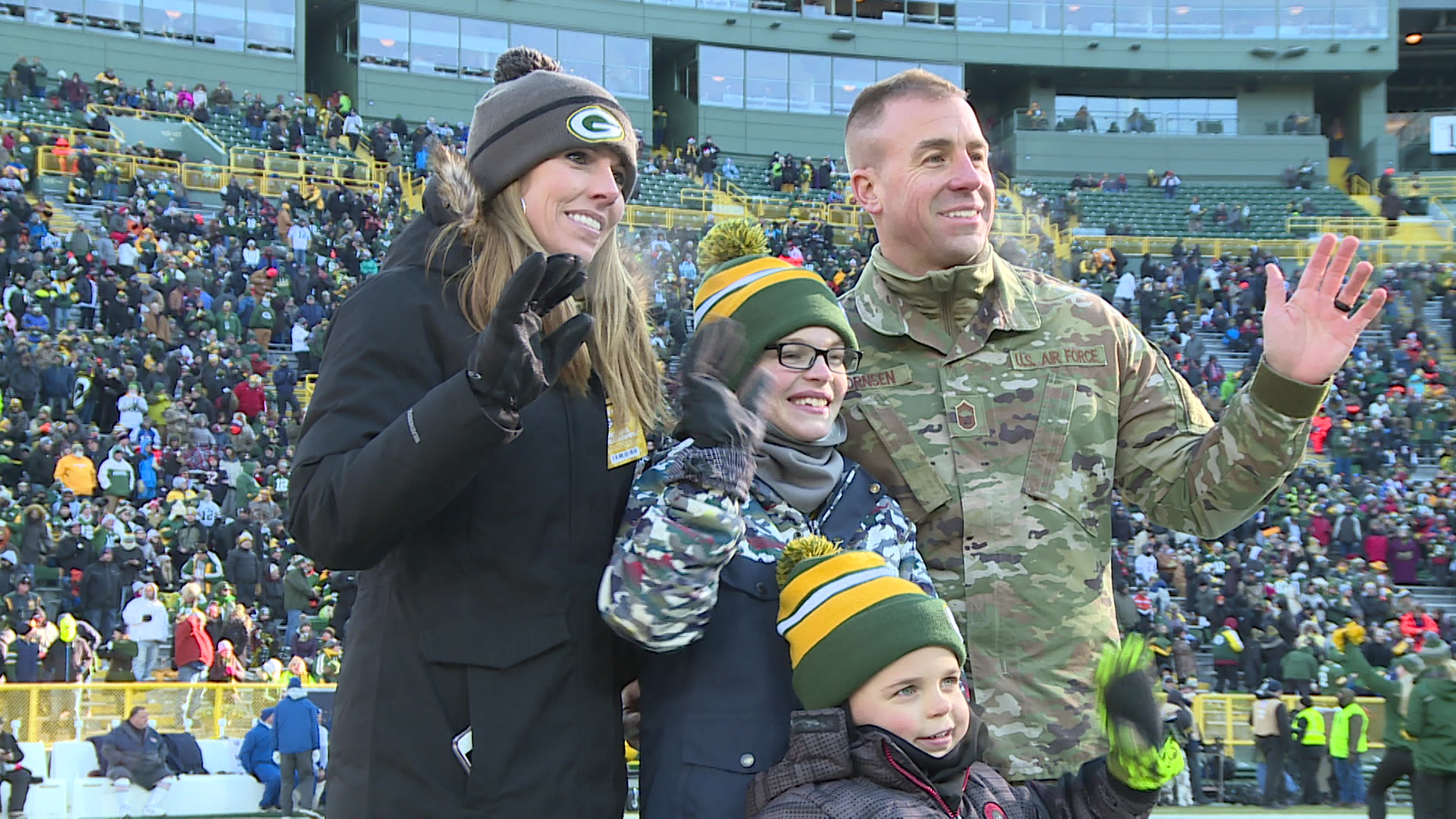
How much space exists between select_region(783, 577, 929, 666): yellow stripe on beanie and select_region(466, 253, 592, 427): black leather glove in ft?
2.19

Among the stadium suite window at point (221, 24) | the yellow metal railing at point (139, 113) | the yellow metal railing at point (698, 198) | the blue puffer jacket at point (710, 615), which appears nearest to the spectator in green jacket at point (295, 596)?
the blue puffer jacket at point (710, 615)

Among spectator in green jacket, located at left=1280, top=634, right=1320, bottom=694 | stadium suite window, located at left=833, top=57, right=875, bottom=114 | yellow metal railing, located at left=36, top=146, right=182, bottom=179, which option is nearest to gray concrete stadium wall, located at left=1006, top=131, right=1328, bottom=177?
stadium suite window, located at left=833, top=57, right=875, bottom=114

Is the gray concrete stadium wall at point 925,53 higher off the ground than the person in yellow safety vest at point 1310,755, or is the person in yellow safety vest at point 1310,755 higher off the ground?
the gray concrete stadium wall at point 925,53

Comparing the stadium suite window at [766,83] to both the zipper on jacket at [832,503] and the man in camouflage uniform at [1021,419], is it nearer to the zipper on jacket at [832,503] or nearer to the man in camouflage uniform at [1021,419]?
the man in camouflage uniform at [1021,419]

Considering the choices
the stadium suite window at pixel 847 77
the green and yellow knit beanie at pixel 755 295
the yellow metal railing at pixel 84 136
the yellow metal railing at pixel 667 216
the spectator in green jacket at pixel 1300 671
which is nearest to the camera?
the green and yellow knit beanie at pixel 755 295

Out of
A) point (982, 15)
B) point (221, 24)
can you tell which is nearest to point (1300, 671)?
point (221, 24)

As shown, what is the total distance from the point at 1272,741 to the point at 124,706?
1035cm

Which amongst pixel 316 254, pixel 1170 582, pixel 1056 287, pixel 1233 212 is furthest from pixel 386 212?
pixel 1056 287

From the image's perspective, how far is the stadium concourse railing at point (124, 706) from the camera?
40.0ft

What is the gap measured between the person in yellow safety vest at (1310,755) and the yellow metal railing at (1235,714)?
23 centimetres

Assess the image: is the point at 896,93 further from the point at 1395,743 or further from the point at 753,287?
the point at 1395,743

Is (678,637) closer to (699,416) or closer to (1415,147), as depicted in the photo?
(699,416)

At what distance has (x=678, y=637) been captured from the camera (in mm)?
2604

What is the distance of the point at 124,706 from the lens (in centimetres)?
1254
